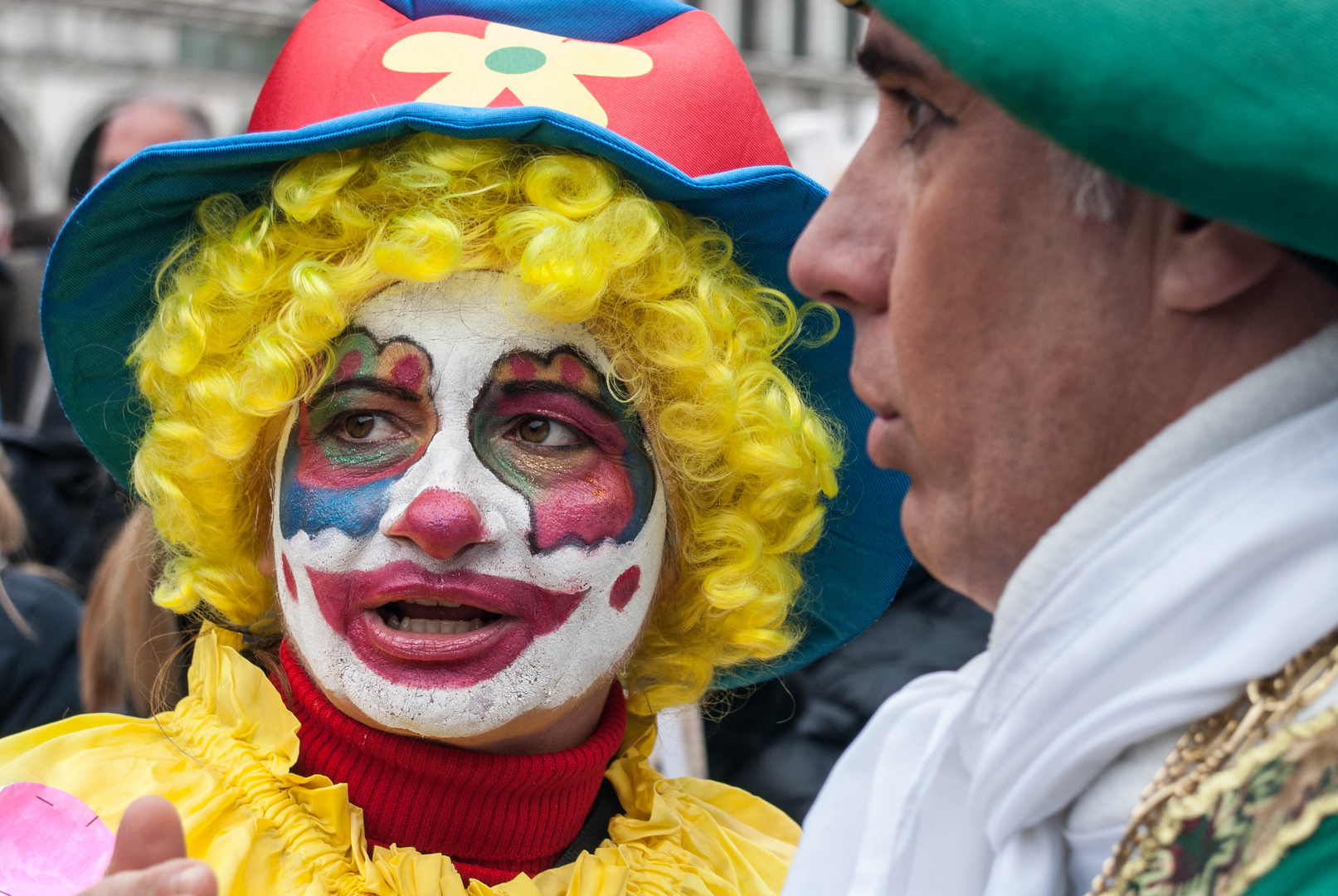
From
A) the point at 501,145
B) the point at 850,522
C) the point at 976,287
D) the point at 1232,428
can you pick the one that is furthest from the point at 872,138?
the point at 850,522

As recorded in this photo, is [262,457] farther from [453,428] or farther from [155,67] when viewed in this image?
[155,67]

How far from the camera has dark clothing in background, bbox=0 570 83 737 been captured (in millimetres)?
2893

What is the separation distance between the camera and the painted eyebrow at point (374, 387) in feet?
6.29

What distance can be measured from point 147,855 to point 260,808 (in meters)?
0.64

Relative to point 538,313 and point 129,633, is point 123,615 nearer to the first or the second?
point 129,633

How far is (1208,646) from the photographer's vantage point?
3.24ft

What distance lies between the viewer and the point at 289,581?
6.37 ft

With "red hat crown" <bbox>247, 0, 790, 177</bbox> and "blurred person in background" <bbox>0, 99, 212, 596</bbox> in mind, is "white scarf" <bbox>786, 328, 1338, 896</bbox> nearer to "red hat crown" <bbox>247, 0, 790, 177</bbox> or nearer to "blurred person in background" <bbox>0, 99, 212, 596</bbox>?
"red hat crown" <bbox>247, 0, 790, 177</bbox>

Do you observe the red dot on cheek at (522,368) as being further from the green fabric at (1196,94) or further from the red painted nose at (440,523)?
the green fabric at (1196,94)

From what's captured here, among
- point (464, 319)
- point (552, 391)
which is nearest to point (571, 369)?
point (552, 391)

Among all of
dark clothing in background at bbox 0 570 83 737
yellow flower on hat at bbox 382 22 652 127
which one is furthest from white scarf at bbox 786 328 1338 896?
dark clothing in background at bbox 0 570 83 737

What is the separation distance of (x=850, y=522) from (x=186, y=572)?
116 centimetres

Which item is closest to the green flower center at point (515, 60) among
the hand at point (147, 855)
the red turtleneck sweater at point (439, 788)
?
the red turtleneck sweater at point (439, 788)

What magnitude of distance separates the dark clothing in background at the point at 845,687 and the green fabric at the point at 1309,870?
1.93 meters
